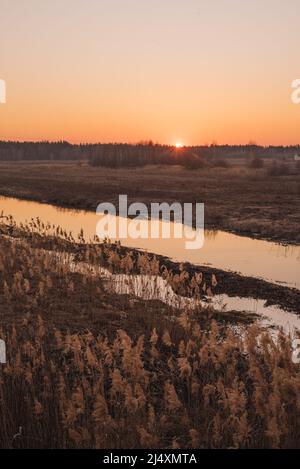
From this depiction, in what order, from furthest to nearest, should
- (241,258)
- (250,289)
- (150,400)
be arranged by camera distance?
(241,258), (250,289), (150,400)

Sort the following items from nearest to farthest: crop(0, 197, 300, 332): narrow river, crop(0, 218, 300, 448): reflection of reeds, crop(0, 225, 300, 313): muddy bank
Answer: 1. crop(0, 218, 300, 448): reflection of reeds
2. crop(0, 197, 300, 332): narrow river
3. crop(0, 225, 300, 313): muddy bank

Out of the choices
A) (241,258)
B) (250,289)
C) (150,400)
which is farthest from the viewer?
(241,258)

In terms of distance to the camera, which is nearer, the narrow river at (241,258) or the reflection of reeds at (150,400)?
the reflection of reeds at (150,400)

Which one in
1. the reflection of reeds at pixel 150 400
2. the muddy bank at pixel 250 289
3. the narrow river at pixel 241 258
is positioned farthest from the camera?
the muddy bank at pixel 250 289

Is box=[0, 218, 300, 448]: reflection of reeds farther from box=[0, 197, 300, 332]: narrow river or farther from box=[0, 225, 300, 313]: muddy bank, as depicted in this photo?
box=[0, 225, 300, 313]: muddy bank

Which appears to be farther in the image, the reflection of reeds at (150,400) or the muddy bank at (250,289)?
the muddy bank at (250,289)

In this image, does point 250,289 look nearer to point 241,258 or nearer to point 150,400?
point 241,258

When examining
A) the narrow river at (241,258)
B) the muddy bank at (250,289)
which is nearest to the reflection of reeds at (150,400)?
the narrow river at (241,258)

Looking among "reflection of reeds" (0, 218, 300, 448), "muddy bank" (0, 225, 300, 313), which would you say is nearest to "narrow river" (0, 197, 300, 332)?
"muddy bank" (0, 225, 300, 313)

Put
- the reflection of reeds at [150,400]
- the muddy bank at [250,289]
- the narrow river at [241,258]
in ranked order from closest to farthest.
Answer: the reflection of reeds at [150,400] → the narrow river at [241,258] → the muddy bank at [250,289]

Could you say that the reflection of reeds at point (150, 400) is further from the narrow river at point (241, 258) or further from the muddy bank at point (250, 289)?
the muddy bank at point (250, 289)

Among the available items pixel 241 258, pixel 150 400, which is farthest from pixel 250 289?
pixel 150 400

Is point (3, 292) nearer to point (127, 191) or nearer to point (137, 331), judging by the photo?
point (137, 331)
